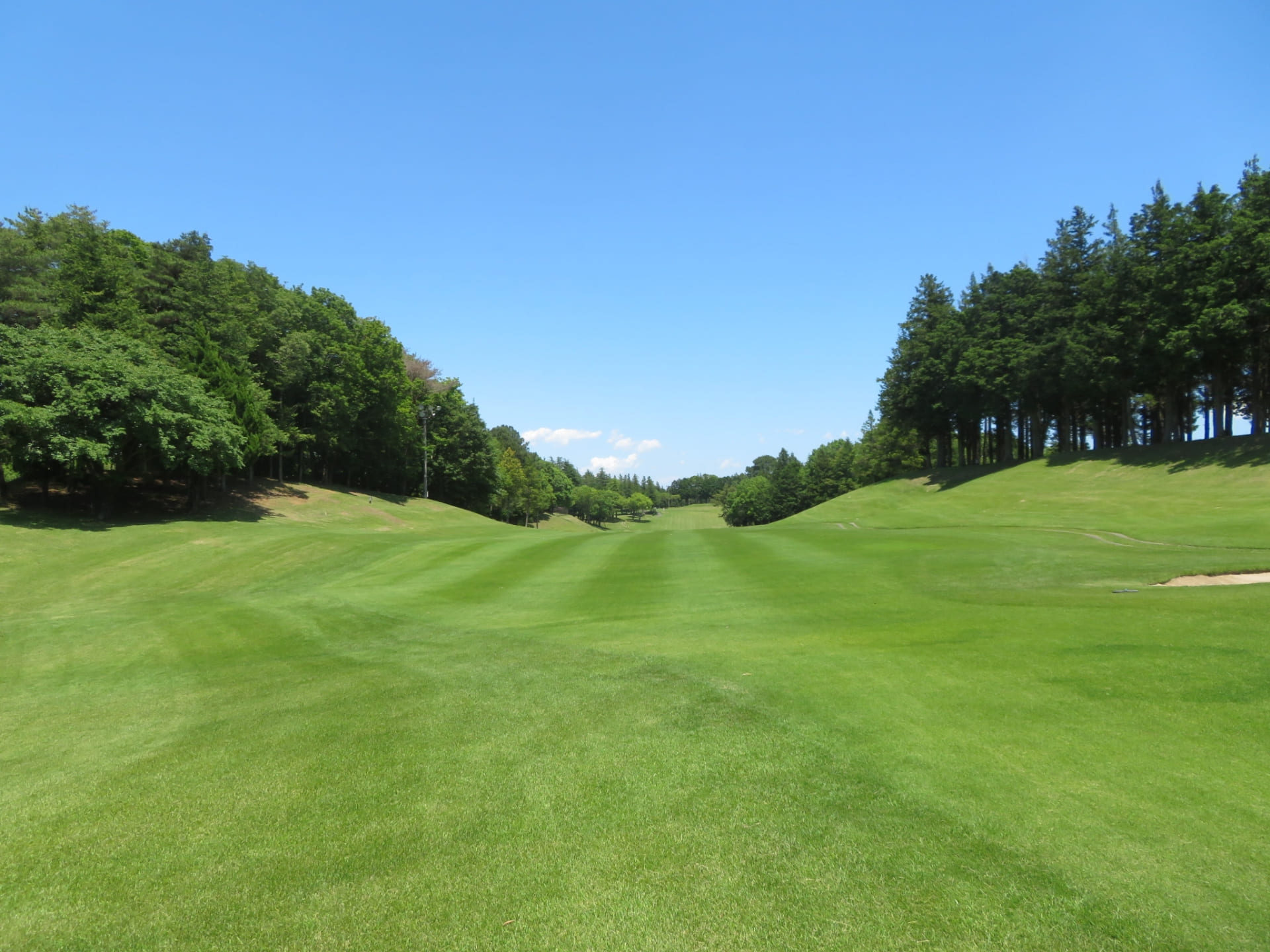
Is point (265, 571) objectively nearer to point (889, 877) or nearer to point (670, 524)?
point (889, 877)

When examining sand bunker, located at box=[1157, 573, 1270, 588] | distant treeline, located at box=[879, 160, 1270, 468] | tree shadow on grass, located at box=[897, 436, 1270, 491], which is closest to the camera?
sand bunker, located at box=[1157, 573, 1270, 588]

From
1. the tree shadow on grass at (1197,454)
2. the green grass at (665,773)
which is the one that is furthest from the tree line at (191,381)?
the tree shadow on grass at (1197,454)

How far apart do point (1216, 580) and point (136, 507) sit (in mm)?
50465

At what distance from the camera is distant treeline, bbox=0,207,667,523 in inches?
1192

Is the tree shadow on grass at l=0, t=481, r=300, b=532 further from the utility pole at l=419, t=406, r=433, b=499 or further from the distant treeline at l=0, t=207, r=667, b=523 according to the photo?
the utility pole at l=419, t=406, r=433, b=499

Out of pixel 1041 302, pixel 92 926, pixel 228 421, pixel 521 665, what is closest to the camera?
pixel 92 926

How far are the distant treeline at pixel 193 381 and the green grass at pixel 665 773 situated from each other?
2073 centimetres

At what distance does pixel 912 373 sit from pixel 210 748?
7223 centimetres

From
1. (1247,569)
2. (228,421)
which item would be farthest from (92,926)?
(228,421)

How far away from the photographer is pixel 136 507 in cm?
3819

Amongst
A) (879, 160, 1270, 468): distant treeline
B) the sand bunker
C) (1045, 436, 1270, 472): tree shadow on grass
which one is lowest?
the sand bunker

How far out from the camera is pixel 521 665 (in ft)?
32.4

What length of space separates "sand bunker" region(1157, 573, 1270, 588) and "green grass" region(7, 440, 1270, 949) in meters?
0.50

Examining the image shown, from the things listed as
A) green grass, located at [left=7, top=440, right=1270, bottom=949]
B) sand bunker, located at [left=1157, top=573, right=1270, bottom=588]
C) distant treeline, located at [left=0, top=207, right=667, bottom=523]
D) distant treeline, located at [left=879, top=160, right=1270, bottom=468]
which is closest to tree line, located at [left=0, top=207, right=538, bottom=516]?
distant treeline, located at [left=0, top=207, right=667, bottom=523]
